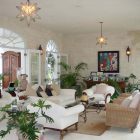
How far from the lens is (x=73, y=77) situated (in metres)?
12.0

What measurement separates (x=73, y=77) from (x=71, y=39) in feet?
6.93

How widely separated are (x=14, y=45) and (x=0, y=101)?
121 inches

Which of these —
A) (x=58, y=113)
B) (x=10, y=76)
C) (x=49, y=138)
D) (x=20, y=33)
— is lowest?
(x=49, y=138)

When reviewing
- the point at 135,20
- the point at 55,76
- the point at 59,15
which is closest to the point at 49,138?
the point at 59,15

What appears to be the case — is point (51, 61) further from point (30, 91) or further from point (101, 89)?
point (30, 91)

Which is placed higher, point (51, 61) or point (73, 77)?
point (51, 61)

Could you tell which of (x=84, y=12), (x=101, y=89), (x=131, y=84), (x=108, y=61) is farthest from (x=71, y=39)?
(x=84, y=12)

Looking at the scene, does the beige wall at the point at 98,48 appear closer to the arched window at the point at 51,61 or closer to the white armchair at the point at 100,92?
the arched window at the point at 51,61

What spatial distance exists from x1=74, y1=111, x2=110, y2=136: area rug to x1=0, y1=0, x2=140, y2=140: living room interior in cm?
13

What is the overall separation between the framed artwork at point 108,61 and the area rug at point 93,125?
4660 mm

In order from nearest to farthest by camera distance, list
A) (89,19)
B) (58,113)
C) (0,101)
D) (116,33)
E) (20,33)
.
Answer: (58,113)
(0,101)
(89,19)
(20,33)
(116,33)

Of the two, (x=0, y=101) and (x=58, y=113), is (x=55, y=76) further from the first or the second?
(x=58, y=113)

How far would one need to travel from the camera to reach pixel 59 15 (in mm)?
8211

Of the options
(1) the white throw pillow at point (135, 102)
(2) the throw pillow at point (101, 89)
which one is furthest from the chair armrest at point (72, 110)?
(2) the throw pillow at point (101, 89)
